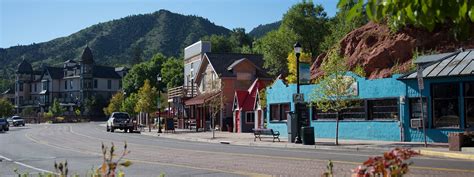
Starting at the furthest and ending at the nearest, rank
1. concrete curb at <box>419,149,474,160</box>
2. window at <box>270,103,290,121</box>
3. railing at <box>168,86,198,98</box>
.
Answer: railing at <box>168,86,198,98</box>
window at <box>270,103,290,121</box>
concrete curb at <box>419,149,474,160</box>

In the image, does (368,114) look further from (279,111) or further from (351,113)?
(279,111)

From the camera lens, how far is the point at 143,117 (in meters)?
82.6

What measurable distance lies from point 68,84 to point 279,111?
96719mm

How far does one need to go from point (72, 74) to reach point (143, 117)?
48.7 metres

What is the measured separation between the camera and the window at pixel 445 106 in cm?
2569

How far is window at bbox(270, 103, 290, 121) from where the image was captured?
3731 cm

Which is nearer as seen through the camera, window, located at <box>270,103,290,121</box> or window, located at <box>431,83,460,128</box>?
window, located at <box>431,83,460,128</box>

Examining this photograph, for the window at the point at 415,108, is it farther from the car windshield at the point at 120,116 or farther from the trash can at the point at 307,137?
the car windshield at the point at 120,116

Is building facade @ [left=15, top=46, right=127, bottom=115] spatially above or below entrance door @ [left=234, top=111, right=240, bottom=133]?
above

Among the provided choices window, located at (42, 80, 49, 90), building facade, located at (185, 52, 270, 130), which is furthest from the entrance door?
window, located at (42, 80, 49, 90)

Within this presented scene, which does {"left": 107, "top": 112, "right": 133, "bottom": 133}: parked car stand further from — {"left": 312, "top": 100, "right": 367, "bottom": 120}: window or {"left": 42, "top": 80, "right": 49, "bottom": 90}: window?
{"left": 42, "top": 80, "right": 49, "bottom": 90}: window

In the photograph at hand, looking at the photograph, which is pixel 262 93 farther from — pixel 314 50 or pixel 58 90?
pixel 58 90

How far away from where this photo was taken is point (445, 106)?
2614 centimetres

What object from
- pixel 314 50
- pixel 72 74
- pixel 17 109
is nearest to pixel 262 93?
pixel 314 50
